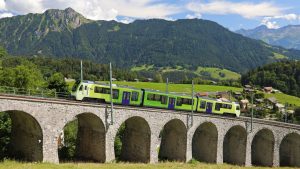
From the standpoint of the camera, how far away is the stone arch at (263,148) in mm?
60156

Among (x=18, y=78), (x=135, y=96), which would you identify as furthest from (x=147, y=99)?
(x=18, y=78)

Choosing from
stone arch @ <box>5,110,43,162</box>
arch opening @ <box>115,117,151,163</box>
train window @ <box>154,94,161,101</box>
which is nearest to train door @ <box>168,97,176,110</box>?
train window @ <box>154,94,161,101</box>

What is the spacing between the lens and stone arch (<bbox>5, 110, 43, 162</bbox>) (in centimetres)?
3556

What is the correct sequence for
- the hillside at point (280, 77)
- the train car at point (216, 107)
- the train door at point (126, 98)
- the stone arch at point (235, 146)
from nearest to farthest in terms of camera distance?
the train door at point (126, 98) → the train car at point (216, 107) → the stone arch at point (235, 146) → the hillside at point (280, 77)

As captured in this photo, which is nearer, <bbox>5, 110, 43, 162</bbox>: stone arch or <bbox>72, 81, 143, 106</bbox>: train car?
<bbox>5, 110, 43, 162</bbox>: stone arch

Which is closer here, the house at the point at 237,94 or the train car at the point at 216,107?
the train car at the point at 216,107

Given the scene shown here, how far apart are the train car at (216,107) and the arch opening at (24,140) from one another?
24.9 metres

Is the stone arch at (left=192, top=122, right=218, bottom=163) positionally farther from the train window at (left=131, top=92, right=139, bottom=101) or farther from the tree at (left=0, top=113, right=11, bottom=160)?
the tree at (left=0, top=113, right=11, bottom=160)

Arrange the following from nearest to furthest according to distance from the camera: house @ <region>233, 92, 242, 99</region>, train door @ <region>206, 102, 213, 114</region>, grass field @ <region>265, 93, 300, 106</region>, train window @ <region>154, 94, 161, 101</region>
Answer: train window @ <region>154, 94, 161, 101</region>, train door @ <region>206, 102, 213, 114</region>, grass field @ <region>265, 93, 300, 106</region>, house @ <region>233, 92, 242, 99</region>

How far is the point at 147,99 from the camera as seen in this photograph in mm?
46719

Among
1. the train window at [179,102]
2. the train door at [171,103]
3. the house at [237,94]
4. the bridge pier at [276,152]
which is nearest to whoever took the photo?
the train door at [171,103]

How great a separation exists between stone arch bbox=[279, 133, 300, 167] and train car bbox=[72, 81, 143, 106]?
102 ft

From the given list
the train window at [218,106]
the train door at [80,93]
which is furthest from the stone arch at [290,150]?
the train door at [80,93]

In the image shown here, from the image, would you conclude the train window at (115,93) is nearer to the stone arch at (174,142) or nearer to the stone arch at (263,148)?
the stone arch at (174,142)
